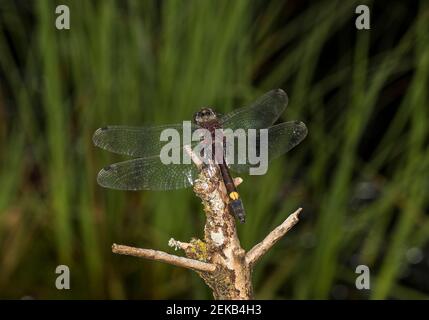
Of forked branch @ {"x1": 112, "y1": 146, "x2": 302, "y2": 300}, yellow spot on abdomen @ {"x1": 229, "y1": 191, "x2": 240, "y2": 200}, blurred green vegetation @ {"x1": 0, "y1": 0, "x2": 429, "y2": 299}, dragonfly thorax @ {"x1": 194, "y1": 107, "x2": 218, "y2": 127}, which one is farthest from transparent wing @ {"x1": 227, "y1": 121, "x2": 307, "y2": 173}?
blurred green vegetation @ {"x1": 0, "y1": 0, "x2": 429, "y2": 299}

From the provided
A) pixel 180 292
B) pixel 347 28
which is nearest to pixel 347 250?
pixel 180 292

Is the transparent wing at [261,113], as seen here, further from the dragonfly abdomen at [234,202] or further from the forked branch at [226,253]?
the forked branch at [226,253]

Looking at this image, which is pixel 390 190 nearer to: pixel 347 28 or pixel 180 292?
pixel 180 292

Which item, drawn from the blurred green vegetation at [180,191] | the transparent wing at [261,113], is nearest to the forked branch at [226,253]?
the transparent wing at [261,113]

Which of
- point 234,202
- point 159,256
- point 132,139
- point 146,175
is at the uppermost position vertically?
point 132,139

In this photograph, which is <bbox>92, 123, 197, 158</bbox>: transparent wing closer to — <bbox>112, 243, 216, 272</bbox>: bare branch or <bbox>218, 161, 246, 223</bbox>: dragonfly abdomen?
<bbox>218, 161, 246, 223</bbox>: dragonfly abdomen

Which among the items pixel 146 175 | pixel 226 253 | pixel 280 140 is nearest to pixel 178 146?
pixel 146 175

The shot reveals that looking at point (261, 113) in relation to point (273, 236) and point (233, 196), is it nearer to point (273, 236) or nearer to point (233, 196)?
point (233, 196)
